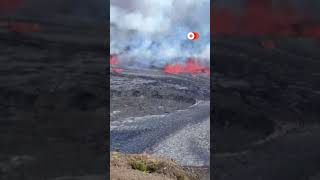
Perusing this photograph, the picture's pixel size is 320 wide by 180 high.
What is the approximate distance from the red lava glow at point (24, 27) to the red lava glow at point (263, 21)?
1239 millimetres

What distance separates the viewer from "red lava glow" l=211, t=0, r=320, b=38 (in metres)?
2.98

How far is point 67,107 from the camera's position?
2.82m

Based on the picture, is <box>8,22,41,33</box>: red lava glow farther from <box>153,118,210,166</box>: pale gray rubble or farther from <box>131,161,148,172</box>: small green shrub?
<box>153,118,210,166</box>: pale gray rubble

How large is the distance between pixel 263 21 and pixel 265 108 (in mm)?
659

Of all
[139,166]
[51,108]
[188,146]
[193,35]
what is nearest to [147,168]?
[139,166]

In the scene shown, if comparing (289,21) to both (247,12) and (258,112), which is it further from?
(258,112)

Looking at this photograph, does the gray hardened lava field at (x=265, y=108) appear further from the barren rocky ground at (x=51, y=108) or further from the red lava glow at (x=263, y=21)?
the barren rocky ground at (x=51, y=108)

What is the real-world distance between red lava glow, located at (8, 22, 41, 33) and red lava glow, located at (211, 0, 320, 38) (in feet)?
4.06

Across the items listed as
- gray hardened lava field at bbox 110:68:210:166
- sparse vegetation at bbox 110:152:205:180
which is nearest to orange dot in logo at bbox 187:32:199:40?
gray hardened lava field at bbox 110:68:210:166

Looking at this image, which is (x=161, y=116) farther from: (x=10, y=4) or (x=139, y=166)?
(x=10, y=4)

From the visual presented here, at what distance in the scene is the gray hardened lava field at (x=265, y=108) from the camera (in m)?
3.02

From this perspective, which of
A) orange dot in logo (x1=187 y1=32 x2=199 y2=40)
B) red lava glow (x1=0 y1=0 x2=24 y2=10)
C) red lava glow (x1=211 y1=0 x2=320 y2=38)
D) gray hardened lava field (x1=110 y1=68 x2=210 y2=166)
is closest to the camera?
red lava glow (x1=0 y1=0 x2=24 y2=10)

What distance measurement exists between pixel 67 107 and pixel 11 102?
37 cm

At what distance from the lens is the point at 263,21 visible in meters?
3.05
